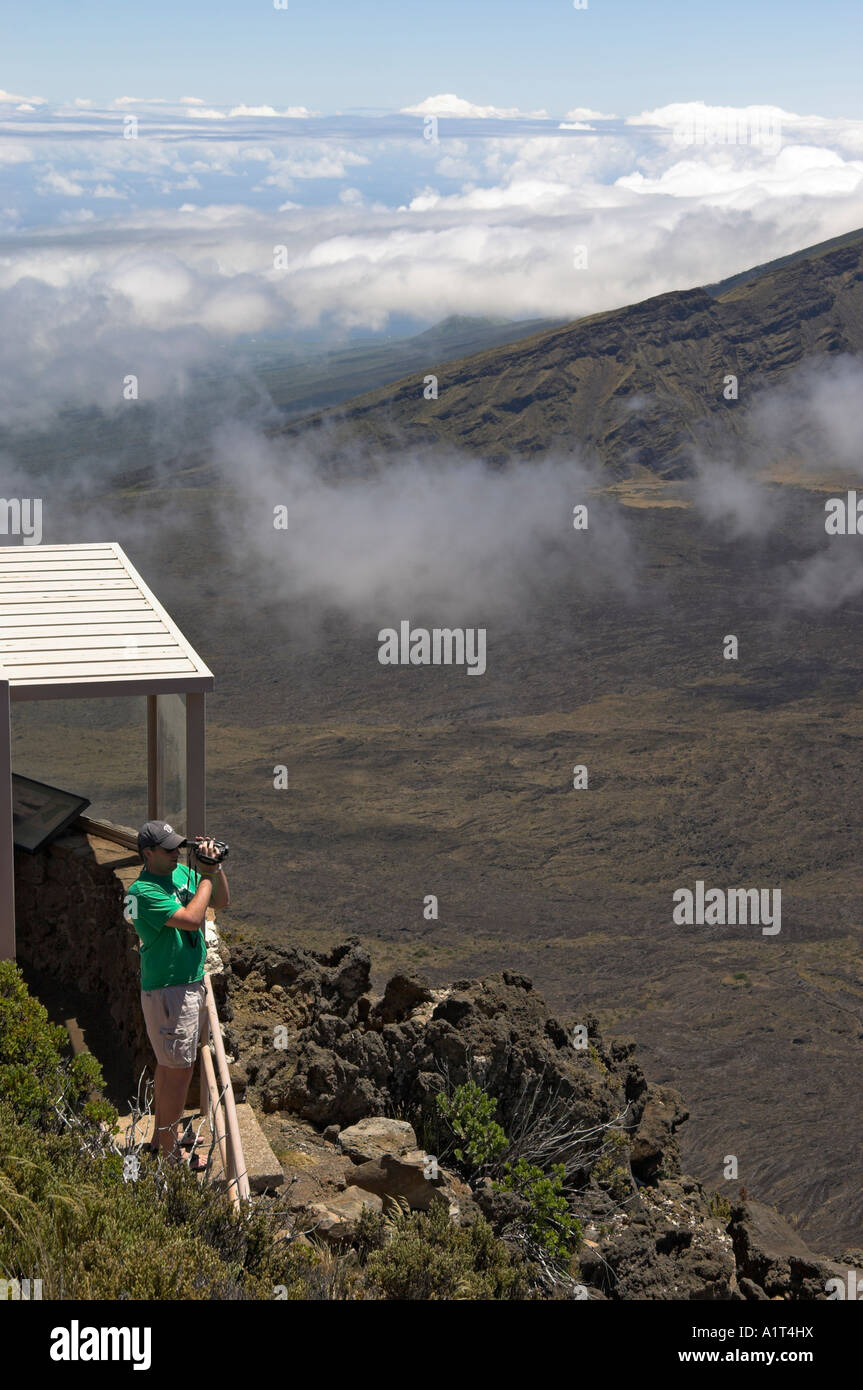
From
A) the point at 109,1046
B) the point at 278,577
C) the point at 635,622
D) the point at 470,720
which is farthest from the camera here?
the point at 278,577

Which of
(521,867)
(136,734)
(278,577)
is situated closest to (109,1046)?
(521,867)

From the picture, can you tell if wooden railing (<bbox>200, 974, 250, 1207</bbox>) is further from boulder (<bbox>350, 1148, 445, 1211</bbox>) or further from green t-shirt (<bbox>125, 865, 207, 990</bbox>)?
boulder (<bbox>350, 1148, 445, 1211</bbox>)

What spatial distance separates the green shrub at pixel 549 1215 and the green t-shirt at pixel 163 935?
2.98 meters

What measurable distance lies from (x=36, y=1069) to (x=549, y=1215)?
3618 mm

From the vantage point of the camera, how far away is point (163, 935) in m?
6.75

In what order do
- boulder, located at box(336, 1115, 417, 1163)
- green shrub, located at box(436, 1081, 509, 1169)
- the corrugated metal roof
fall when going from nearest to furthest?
boulder, located at box(336, 1115, 417, 1163), the corrugated metal roof, green shrub, located at box(436, 1081, 509, 1169)

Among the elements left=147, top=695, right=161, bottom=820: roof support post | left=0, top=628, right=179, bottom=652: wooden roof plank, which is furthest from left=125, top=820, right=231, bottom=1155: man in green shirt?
left=147, top=695, right=161, bottom=820: roof support post

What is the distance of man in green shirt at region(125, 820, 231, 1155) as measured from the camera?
6605 mm

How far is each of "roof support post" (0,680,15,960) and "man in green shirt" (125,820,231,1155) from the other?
2041 mm

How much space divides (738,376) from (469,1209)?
3994 inches

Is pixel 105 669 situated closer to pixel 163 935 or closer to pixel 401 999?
pixel 163 935

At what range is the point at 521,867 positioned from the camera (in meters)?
33.5

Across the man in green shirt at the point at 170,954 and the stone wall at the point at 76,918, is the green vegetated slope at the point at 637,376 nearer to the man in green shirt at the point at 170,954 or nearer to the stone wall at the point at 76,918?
the stone wall at the point at 76,918
